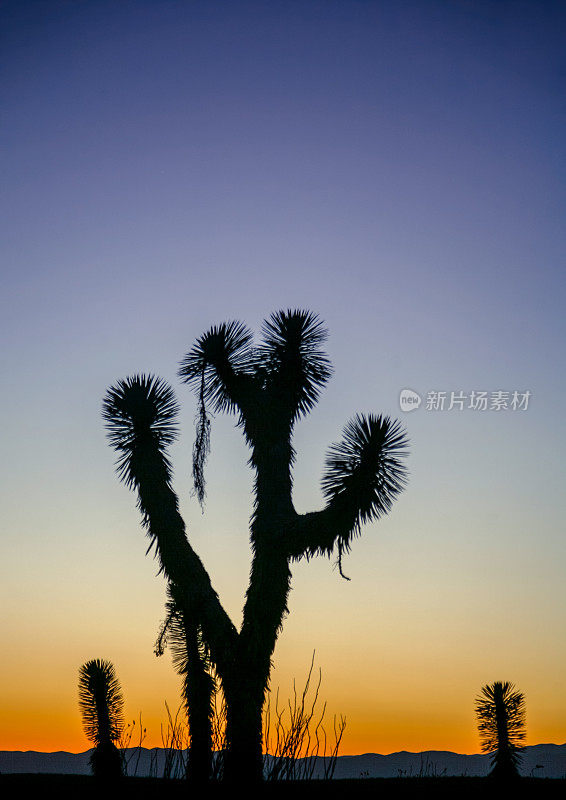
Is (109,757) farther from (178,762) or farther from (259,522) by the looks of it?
(178,762)

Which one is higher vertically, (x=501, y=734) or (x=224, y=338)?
(x=224, y=338)

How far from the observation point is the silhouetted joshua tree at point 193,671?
39.5ft

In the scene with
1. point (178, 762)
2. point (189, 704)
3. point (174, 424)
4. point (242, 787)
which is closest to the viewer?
point (178, 762)

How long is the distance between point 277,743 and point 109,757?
27.7 feet

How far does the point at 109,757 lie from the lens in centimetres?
1315

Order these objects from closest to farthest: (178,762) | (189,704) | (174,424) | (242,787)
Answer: (178,762) → (242,787) → (189,704) → (174,424)

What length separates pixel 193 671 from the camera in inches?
495

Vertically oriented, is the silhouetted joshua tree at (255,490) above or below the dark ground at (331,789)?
above

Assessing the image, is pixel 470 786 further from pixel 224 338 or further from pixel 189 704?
pixel 224 338

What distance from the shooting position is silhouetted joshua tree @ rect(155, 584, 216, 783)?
12.0 m

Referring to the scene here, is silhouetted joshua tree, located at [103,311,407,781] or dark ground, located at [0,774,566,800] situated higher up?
silhouetted joshua tree, located at [103,311,407,781]

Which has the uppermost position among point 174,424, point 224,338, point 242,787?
point 224,338

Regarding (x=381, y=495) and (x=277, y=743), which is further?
(x=381, y=495)

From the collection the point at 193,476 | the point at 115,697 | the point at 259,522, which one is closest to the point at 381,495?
the point at 259,522
